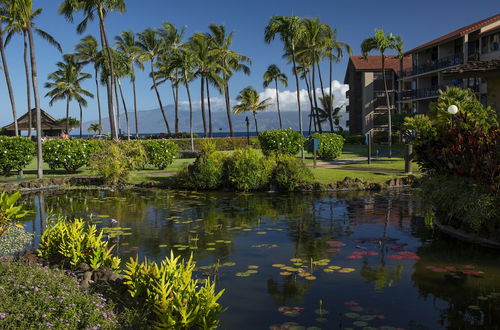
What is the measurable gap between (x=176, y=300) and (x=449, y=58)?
51.0 meters

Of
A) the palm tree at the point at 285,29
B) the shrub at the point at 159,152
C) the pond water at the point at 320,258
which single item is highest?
the palm tree at the point at 285,29

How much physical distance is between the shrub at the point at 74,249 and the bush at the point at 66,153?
17566mm

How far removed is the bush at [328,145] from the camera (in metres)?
31.0

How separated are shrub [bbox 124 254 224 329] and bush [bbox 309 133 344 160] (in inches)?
1021

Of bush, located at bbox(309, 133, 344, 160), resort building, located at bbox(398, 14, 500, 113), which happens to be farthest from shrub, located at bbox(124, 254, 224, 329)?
resort building, located at bbox(398, 14, 500, 113)

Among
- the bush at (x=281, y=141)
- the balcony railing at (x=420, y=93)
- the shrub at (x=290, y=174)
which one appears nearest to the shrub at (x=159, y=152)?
the bush at (x=281, y=141)

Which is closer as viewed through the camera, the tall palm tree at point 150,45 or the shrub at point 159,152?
the shrub at point 159,152

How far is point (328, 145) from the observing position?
3111 centimetres

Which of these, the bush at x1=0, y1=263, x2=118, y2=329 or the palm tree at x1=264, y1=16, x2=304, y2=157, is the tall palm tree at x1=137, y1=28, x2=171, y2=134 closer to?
the palm tree at x1=264, y1=16, x2=304, y2=157

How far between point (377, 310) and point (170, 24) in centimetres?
6422

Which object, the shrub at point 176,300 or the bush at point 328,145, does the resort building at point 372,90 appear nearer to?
the bush at point 328,145

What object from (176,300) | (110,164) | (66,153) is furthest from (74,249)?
(66,153)

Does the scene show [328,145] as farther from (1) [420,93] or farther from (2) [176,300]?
(1) [420,93]

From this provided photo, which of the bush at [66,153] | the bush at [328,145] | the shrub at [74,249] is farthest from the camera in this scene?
the bush at [328,145]
